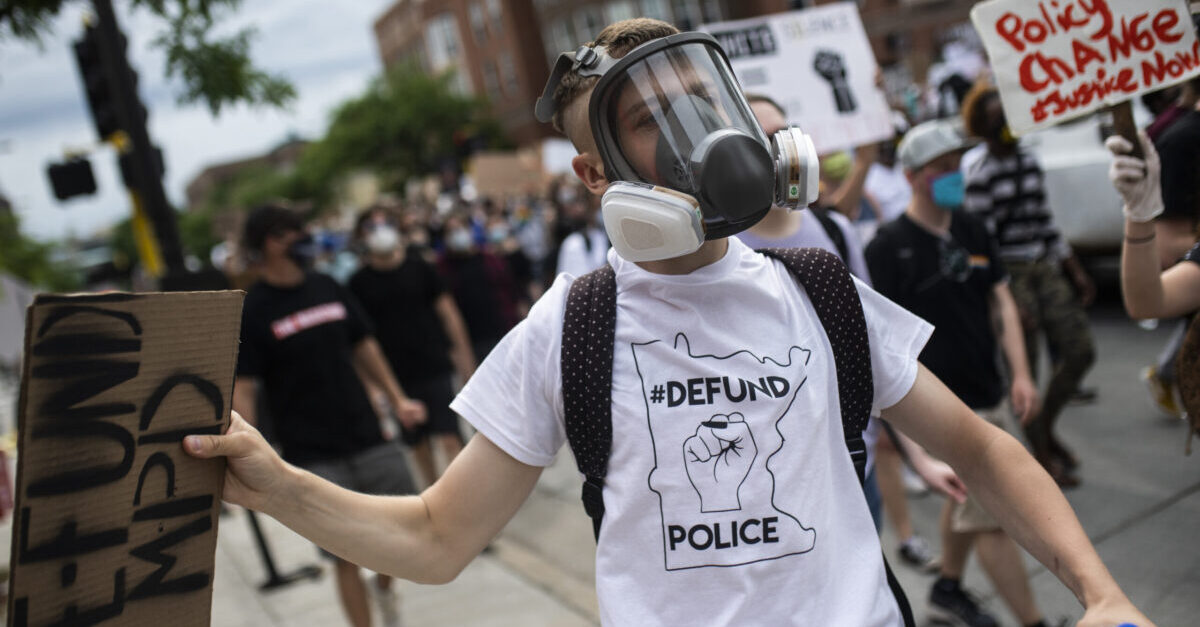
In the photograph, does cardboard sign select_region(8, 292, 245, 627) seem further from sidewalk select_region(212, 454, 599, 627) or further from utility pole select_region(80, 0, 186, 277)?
utility pole select_region(80, 0, 186, 277)

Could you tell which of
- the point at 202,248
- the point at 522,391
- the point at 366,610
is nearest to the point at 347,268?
the point at 366,610

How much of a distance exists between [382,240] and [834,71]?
2.81 meters

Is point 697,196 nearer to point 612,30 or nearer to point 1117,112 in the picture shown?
point 612,30

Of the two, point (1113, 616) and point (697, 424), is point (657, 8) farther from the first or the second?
point (1113, 616)

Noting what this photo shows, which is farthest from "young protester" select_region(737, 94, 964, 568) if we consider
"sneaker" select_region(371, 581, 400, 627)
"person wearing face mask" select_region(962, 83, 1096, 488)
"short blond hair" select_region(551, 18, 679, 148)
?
"sneaker" select_region(371, 581, 400, 627)

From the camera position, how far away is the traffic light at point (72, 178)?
335 inches

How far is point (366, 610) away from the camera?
4.21 metres

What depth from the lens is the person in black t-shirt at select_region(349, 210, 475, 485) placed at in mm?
5930

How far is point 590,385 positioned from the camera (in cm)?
161

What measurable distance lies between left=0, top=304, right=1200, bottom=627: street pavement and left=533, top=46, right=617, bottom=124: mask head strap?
9.62 feet

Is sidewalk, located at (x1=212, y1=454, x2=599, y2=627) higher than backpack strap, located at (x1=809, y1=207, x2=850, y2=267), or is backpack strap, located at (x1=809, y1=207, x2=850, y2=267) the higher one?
backpack strap, located at (x1=809, y1=207, x2=850, y2=267)

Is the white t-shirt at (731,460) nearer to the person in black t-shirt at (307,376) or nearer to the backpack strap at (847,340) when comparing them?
the backpack strap at (847,340)

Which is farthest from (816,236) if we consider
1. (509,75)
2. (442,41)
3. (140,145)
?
(442,41)

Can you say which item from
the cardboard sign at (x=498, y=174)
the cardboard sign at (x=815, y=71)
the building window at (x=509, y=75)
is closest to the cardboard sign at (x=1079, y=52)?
the cardboard sign at (x=815, y=71)
